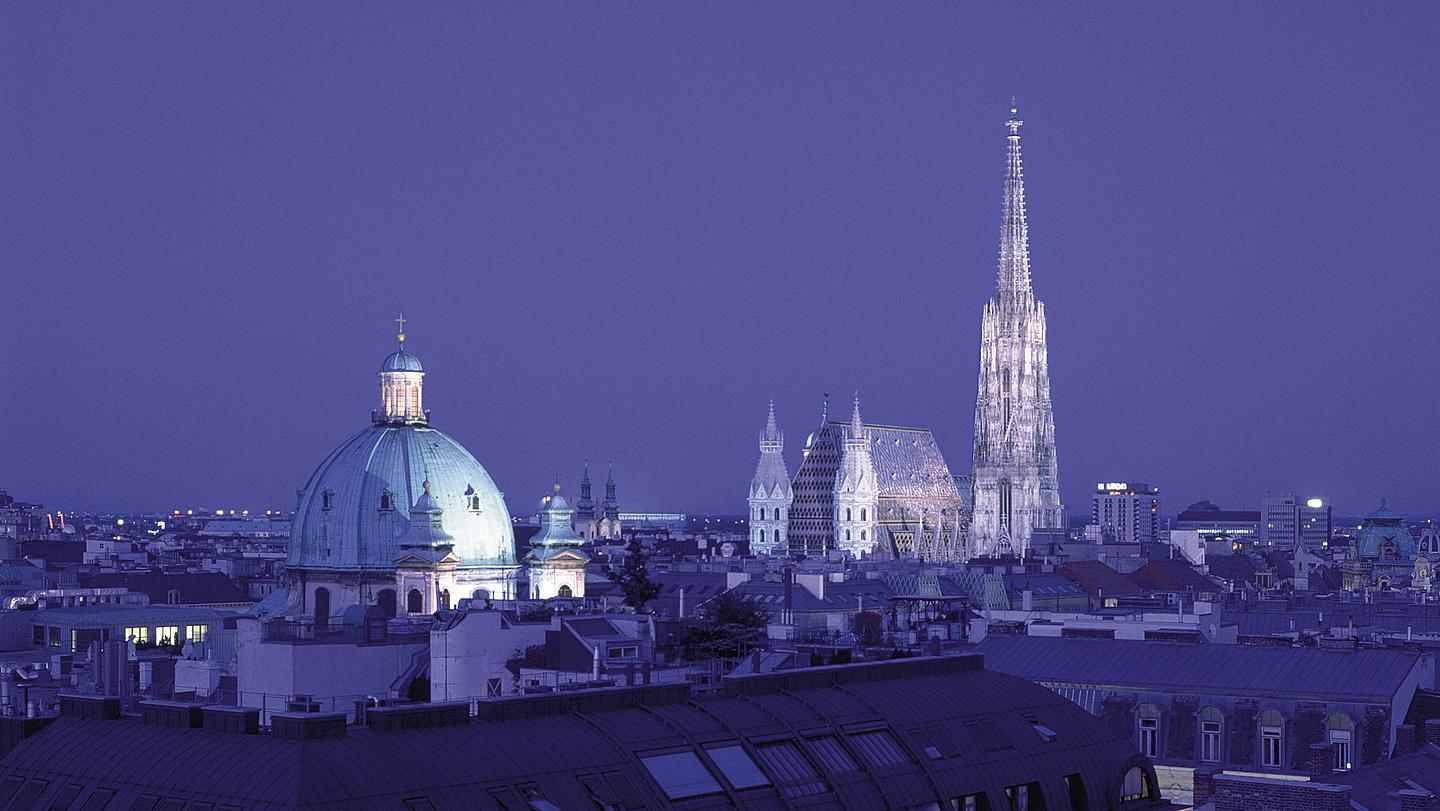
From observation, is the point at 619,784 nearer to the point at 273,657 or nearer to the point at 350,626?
the point at 273,657

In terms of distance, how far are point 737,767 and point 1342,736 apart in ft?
80.1

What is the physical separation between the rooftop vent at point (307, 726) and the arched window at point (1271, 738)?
107 feet

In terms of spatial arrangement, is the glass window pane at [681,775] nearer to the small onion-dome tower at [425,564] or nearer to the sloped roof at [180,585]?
the small onion-dome tower at [425,564]

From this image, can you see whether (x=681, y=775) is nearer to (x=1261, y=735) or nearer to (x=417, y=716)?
(x=417, y=716)

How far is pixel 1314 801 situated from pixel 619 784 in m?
13.8

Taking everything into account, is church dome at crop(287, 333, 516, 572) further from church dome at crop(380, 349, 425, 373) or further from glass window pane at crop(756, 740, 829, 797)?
glass window pane at crop(756, 740, 829, 797)

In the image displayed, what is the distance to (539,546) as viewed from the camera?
151500mm

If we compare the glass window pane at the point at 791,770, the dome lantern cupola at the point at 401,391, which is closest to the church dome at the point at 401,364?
the dome lantern cupola at the point at 401,391

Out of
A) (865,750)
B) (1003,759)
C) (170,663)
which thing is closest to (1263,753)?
(1003,759)

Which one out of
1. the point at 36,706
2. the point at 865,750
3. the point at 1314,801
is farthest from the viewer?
the point at 36,706

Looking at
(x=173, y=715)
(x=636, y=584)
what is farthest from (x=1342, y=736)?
(x=636, y=584)

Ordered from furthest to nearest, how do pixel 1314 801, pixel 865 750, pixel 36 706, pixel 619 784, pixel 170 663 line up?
pixel 170 663, pixel 36 706, pixel 865 750, pixel 619 784, pixel 1314 801

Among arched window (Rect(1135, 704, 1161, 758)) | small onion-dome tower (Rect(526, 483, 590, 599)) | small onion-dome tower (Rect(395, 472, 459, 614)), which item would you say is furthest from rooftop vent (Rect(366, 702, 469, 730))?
small onion-dome tower (Rect(526, 483, 590, 599))

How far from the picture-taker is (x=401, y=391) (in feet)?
488
